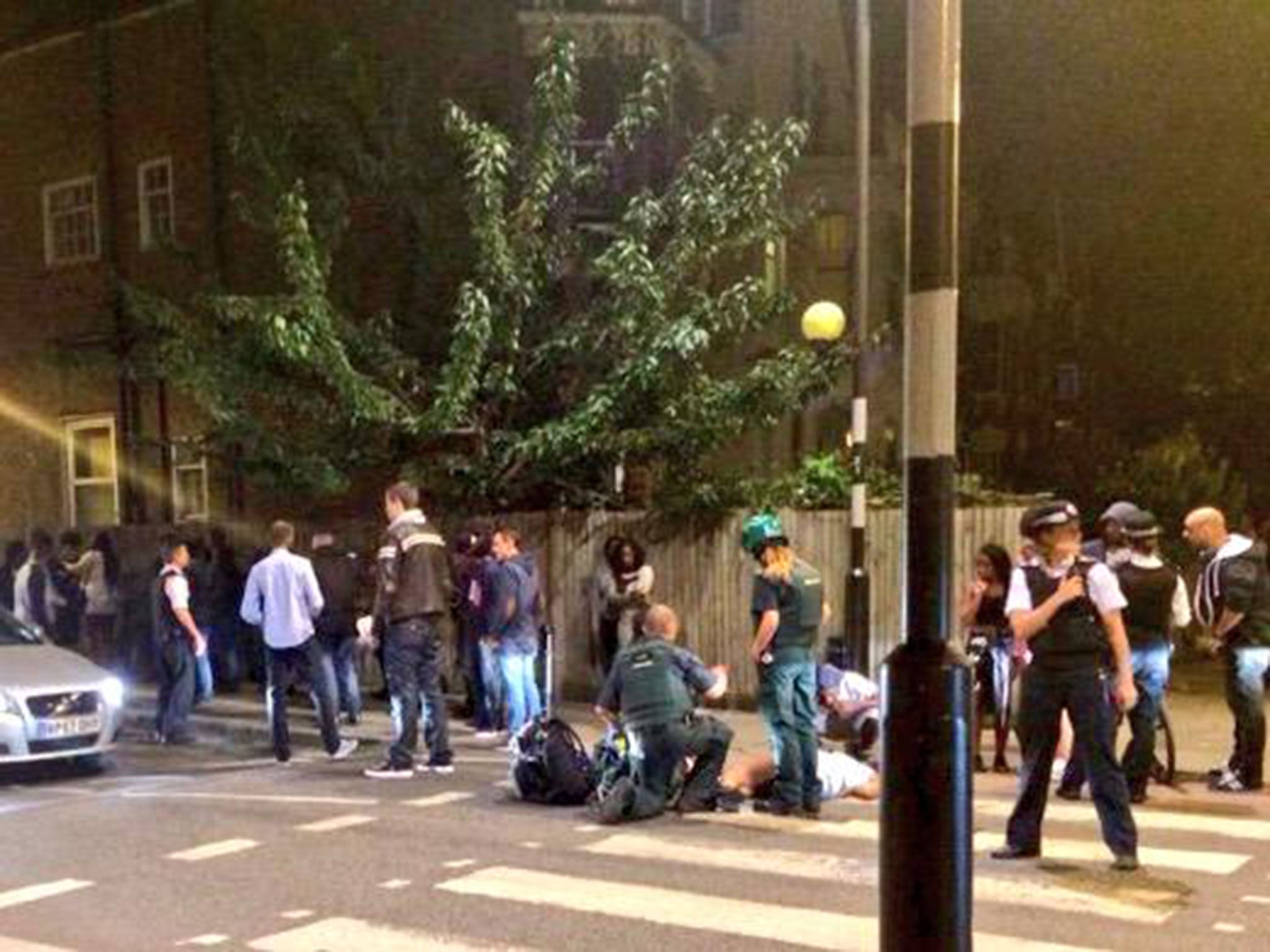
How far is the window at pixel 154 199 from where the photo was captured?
1922 centimetres

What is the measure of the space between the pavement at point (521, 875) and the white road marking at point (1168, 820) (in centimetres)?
2

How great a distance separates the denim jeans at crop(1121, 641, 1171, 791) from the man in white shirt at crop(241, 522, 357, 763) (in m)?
5.87

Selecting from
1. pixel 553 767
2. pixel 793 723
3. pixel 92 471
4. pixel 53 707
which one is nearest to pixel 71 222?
pixel 92 471

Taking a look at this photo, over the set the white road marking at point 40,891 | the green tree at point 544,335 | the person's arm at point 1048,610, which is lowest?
the white road marking at point 40,891

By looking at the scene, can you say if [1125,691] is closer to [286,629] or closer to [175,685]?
[286,629]

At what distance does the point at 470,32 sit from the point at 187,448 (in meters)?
5.92

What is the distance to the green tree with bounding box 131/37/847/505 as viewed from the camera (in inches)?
484

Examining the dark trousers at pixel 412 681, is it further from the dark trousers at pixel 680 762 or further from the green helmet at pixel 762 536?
the green helmet at pixel 762 536

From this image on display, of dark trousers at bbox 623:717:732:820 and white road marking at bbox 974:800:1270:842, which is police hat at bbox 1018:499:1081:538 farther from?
dark trousers at bbox 623:717:732:820

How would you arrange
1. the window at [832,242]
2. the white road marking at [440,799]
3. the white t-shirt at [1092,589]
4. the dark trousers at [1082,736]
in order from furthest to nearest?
the window at [832,242], the white road marking at [440,799], the white t-shirt at [1092,589], the dark trousers at [1082,736]

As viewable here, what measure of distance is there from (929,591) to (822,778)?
16.3ft

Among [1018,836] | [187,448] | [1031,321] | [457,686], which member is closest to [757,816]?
[1018,836]

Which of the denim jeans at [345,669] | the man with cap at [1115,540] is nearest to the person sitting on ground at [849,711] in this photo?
the man with cap at [1115,540]

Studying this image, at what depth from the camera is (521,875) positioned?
7.03m
